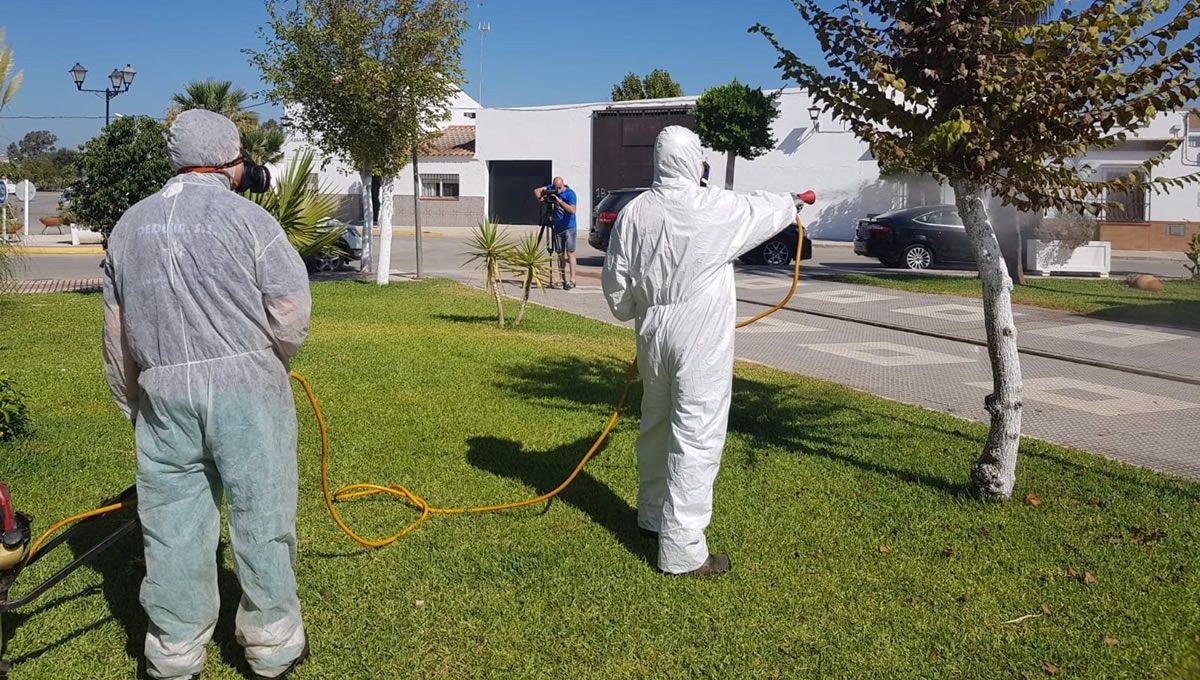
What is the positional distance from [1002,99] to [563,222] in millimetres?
11727

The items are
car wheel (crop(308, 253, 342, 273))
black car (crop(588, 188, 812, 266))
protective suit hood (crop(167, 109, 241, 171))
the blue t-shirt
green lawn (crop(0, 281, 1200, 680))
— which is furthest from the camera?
black car (crop(588, 188, 812, 266))

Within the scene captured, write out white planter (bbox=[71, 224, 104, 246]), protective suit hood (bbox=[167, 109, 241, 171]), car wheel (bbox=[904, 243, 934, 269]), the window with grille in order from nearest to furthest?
protective suit hood (bbox=[167, 109, 241, 171])
car wheel (bbox=[904, 243, 934, 269])
white planter (bbox=[71, 224, 104, 246])
the window with grille

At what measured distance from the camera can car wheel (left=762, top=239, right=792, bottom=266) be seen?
21.9 m

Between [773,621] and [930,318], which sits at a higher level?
[930,318]

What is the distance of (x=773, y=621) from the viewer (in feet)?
13.4

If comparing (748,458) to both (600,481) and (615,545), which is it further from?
(615,545)

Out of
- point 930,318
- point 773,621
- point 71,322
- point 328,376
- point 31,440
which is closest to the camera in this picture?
point 773,621

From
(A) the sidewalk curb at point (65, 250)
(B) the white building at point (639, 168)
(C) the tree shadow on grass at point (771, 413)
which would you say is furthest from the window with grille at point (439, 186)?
(C) the tree shadow on grass at point (771, 413)

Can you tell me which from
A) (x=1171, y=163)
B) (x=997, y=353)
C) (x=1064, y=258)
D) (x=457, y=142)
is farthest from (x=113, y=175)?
(x=457, y=142)

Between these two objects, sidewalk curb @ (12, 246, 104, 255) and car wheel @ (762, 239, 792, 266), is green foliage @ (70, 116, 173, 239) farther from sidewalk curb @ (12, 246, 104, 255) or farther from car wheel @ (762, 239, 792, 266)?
car wheel @ (762, 239, 792, 266)

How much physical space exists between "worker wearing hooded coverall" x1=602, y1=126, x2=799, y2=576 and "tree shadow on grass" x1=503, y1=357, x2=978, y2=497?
5.90ft

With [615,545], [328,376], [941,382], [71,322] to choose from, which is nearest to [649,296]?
[615,545]

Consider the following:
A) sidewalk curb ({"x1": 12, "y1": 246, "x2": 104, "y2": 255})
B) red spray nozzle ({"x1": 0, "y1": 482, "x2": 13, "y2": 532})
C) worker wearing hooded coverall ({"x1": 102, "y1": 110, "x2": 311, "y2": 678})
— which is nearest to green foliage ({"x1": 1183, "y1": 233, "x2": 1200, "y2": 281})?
worker wearing hooded coverall ({"x1": 102, "y1": 110, "x2": 311, "y2": 678})

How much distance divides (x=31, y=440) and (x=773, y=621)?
4755 mm
